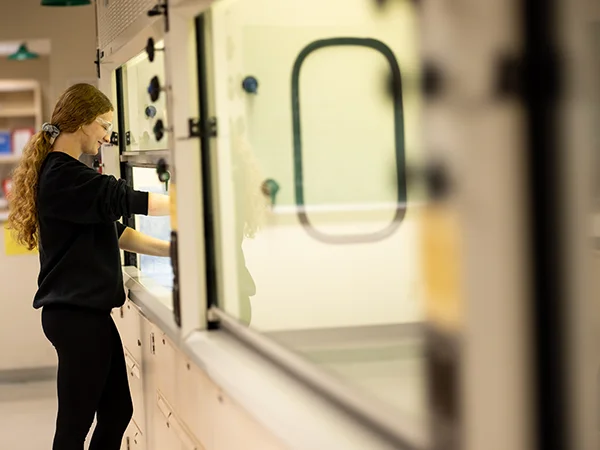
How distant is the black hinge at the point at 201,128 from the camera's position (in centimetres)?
229

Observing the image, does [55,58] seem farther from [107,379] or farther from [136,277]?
[107,379]

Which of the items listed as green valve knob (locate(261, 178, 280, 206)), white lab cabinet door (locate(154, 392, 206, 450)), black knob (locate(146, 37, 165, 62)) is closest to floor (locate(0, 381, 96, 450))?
white lab cabinet door (locate(154, 392, 206, 450))

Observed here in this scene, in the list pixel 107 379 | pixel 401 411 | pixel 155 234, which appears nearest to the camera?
pixel 401 411

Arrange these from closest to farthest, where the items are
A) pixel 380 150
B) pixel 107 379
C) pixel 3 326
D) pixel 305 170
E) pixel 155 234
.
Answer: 1. pixel 380 150
2. pixel 305 170
3. pixel 107 379
4. pixel 155 234
5. pixel 3 326

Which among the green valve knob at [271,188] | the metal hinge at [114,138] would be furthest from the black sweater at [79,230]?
the metal hinge at [114,138]

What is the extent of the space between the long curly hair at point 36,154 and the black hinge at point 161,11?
26.4 inches

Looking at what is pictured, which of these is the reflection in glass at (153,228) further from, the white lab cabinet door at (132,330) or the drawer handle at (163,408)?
the drawer handle at (163,408)

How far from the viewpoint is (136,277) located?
3.56 meters

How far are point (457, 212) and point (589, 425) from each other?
11.4 inches

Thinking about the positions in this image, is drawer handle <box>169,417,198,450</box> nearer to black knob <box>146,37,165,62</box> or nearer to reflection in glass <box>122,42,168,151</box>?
reflection in glass <box>122,42,168,151</box>

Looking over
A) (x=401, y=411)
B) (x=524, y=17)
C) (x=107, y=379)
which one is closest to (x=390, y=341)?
(x=401, y=411)

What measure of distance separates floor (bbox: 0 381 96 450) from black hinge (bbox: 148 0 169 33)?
2.86 m

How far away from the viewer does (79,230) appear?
2.82m

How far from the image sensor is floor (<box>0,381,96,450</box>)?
449cm
